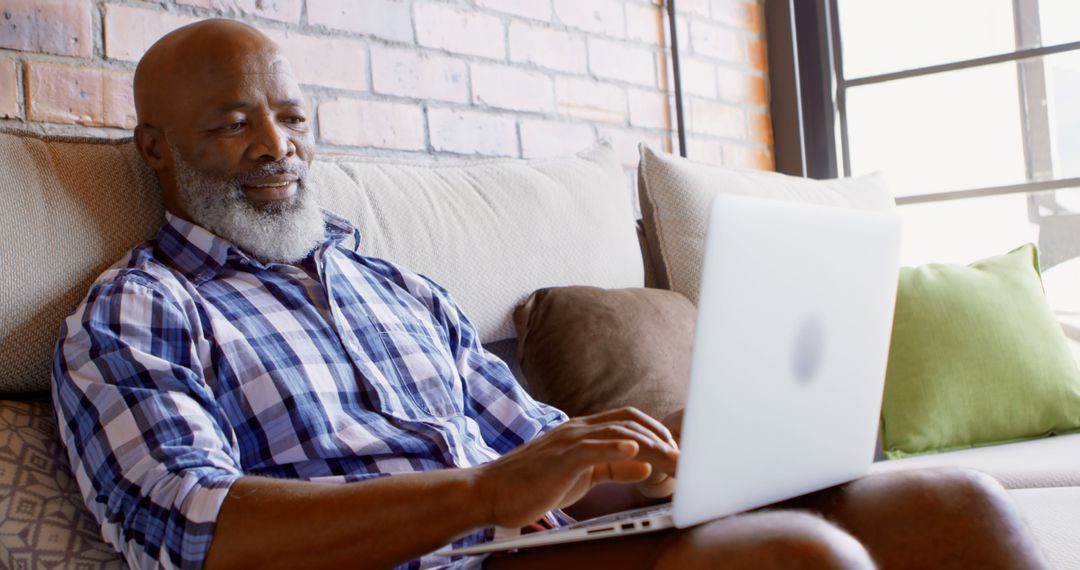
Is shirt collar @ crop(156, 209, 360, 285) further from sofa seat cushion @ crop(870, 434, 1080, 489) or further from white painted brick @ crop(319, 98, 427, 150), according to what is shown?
sofa seat cushion @ crop(870, 434, 1080, 489)

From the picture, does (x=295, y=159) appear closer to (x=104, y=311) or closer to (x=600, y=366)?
(x=104, y=311)

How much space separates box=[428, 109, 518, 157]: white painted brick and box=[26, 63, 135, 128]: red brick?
596mm

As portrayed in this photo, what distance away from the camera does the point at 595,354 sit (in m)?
1.59

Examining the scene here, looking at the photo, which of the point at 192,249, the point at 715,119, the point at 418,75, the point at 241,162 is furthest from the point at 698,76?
the point at 192,249

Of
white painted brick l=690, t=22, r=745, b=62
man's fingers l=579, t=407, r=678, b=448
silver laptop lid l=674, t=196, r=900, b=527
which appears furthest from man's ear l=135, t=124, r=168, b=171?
white painted brick l=690, t=22, r=745, b=62

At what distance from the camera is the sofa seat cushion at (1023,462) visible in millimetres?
1545

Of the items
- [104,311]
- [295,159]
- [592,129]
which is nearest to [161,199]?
[295,159]

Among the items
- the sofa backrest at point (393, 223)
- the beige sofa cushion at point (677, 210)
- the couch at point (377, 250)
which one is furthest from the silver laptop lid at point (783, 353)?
the beige sofa cushion at point (677, 210)

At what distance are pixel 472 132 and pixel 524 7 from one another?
328 millimetres

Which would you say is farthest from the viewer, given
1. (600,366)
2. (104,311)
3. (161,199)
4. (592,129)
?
(592,129)

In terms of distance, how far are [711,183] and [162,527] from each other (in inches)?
51.2

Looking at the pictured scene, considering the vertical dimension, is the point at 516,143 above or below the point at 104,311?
above

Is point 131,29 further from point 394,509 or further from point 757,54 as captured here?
point 757,54

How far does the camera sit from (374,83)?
1896mm
